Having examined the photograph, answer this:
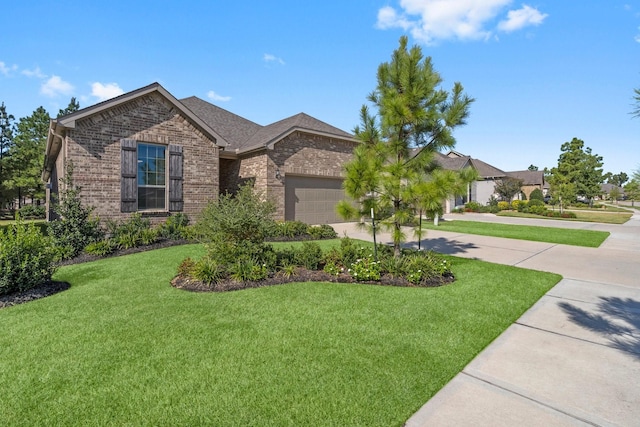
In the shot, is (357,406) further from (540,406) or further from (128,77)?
(128,77)

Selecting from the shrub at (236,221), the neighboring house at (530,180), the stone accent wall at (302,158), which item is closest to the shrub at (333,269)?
the shrub at (236,221)

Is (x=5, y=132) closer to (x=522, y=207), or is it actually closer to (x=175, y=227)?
(x=175, y=227)

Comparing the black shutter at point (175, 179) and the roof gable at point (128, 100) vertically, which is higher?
the roof gable at point (128, 100)

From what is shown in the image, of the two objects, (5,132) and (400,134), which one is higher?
(5,132)

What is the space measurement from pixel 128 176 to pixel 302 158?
6.99m

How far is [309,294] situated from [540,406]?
3.15 meters

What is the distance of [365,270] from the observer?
226 inches

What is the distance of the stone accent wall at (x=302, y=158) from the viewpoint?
13236 mm

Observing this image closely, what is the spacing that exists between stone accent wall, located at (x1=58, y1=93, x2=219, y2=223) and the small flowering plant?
5529 mm

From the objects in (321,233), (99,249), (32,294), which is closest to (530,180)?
(321,233)

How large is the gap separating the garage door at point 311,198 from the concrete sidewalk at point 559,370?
10.1 meters

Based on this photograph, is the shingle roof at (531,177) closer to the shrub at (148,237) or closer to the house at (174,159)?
the house at (174,159)

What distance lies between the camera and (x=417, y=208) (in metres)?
6.00

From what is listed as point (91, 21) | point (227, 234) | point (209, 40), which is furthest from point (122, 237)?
point (209, 40)
